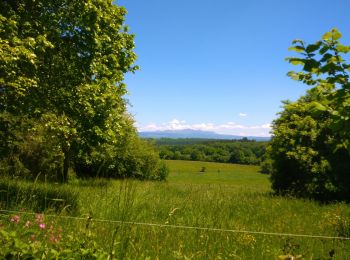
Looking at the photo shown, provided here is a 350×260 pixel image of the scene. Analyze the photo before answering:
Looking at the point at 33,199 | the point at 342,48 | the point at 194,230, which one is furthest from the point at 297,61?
the point at 33,199

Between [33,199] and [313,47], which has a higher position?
[313,47]

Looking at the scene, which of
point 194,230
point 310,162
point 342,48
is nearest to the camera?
point 342,48

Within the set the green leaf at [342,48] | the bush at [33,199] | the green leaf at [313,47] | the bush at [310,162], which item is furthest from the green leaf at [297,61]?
the bush at [310,162]

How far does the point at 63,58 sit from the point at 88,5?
224cm

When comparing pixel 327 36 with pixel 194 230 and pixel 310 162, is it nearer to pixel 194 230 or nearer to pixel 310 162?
pixel 194 230

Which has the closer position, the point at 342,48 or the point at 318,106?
the point at 318,106

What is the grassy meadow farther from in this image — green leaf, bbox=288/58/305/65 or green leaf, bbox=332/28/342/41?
green leaf, bbox=332/28/342/41

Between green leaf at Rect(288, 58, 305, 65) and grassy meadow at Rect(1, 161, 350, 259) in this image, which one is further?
grassy meadow at Rect(1, 161, 350, 259)

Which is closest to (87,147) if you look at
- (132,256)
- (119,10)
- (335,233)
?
(119,10)

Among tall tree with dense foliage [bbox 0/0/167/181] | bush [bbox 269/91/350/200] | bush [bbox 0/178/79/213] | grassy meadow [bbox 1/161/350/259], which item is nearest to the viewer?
grassy meadow [bbox 1/161/350/259]

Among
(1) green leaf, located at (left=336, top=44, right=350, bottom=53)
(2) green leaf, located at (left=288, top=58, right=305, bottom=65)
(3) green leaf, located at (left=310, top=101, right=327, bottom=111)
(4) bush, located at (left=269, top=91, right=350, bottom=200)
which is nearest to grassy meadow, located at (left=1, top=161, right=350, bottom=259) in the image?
(3) green leaf, located at (left=310, top=101, right=327, bottom=111)

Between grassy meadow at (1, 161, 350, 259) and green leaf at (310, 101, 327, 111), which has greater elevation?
green leaf at (310, 101, 327, 111)

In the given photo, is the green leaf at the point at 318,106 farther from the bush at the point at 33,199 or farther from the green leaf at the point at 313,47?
the bush at the point at 33,199

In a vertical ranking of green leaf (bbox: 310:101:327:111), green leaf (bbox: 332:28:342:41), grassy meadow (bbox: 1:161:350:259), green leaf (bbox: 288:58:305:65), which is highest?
green leaf (bbox: 332:28:342:41)
